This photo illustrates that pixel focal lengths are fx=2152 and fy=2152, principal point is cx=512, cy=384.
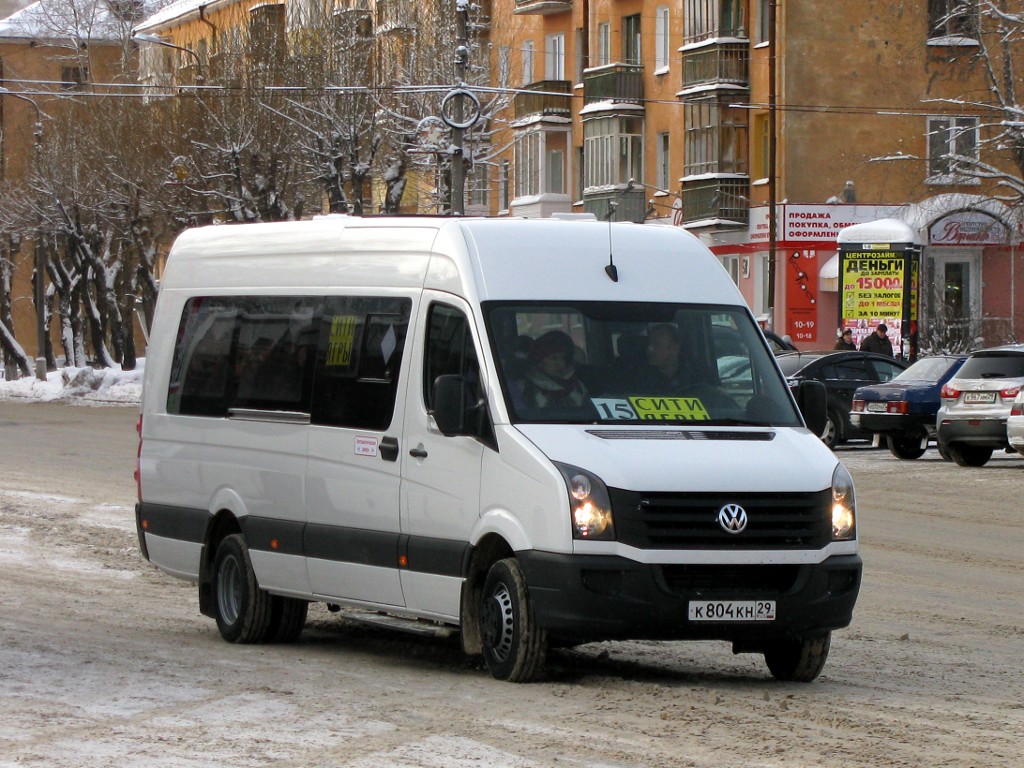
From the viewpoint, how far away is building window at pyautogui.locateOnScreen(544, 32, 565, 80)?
2446 inches

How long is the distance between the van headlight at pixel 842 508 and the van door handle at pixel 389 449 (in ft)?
7.06

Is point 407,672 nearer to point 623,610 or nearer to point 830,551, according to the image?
point 623,610

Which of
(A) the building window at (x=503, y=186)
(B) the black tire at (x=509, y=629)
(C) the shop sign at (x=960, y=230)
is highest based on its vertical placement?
(A) the building window at (x=503, y=186)

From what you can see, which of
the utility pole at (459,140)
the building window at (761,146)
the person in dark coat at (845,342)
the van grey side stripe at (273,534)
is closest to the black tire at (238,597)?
the van grey side stripe at (273,534)

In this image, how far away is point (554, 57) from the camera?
205ft

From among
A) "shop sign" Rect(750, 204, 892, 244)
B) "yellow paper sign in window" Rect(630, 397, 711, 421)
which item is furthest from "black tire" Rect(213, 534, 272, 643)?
"shop sign" Rect(750, 204, 892, 244)

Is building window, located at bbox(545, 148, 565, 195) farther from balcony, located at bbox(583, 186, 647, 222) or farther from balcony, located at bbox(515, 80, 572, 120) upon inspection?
balcony, located at bbox(583, 186, 647, 222)

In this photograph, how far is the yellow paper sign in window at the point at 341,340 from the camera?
11078mm

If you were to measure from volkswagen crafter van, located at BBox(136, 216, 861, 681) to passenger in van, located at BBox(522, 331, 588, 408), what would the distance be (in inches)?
0.5

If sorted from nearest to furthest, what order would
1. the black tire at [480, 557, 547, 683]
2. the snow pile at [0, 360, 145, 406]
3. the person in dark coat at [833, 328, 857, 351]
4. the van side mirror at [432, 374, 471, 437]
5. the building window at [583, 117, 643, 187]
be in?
→ the black tire at [480, 557, 547, 683] < the van side mirror at [432, 374, 471, 437] < the person in dark coat at [833, 328, 857, 351] < the snow pile at [0, 360, 145, 406] < the building window at [583, 117, 643, 187]

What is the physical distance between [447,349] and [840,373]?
72.9ft

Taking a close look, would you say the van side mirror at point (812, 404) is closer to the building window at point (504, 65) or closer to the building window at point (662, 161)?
the building window at point (504, 65)

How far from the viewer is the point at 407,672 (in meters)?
10.2

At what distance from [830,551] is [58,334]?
3594 inches
